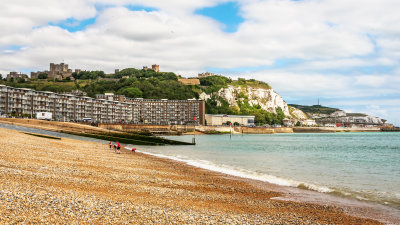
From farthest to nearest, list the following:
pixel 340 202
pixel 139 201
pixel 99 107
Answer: pixel 99 107 < pixel 340 202 < pixel 139 201

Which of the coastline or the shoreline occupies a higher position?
the coastline

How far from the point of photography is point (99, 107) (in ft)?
510

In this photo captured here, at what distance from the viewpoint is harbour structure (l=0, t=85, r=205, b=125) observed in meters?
117

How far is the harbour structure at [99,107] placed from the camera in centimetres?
11662

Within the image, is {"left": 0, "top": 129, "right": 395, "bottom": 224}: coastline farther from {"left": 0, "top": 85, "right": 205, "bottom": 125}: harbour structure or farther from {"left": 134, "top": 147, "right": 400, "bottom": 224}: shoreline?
{"left": 0, "top": 85, "right": 205, "bottom": 125}: harbour structure

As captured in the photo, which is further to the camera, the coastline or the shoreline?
the shoreline

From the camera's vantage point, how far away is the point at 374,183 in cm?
2058

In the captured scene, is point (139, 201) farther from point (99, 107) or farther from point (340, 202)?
point (99, 107)

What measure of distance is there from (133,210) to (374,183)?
16.8 meters

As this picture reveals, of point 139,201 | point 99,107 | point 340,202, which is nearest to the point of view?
point 139,201

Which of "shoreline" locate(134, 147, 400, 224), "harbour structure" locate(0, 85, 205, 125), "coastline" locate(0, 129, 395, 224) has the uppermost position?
"harbour structure" locate(0, 85, 205, 125)

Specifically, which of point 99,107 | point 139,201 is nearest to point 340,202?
point 139,201

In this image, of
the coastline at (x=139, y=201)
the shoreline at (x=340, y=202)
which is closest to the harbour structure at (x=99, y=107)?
the coastline at (x=139, y=201)

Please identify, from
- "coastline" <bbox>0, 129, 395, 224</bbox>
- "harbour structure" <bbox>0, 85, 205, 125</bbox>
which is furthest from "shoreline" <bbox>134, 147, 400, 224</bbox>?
"harbour structure" <bbox>0, 85, 205, 125</bbox>
